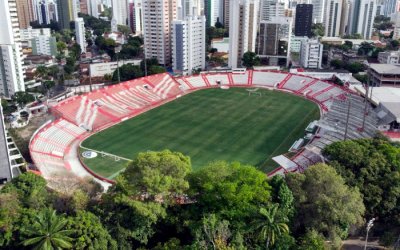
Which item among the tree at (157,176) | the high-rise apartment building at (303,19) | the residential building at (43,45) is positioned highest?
the high-rise apartment building at (303,19)

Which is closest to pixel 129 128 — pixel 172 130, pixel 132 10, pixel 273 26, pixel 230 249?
pixel 172 130

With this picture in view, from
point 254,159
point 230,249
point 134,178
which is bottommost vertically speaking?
point 254,159

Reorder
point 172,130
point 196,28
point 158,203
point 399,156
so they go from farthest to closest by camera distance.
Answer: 1. point 196,28
2. point 172,130
3. point 399,156
4. point 158,203

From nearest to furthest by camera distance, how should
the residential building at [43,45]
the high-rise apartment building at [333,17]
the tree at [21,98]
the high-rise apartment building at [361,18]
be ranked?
1. the tree at [21,98]
2. the residential building at [43,45]
3. the high-rise apartment building at [361,18]
4. the high-rise apartment building at [333,17]

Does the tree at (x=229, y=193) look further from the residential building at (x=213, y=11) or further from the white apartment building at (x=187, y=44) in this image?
the residential building at (x=213, y=11)

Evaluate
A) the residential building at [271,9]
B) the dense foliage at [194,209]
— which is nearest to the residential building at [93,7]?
the residential building at [271,9]

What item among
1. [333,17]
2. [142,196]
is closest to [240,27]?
[333,17]

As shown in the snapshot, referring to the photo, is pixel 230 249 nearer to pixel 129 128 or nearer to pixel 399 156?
pixel 399 156
